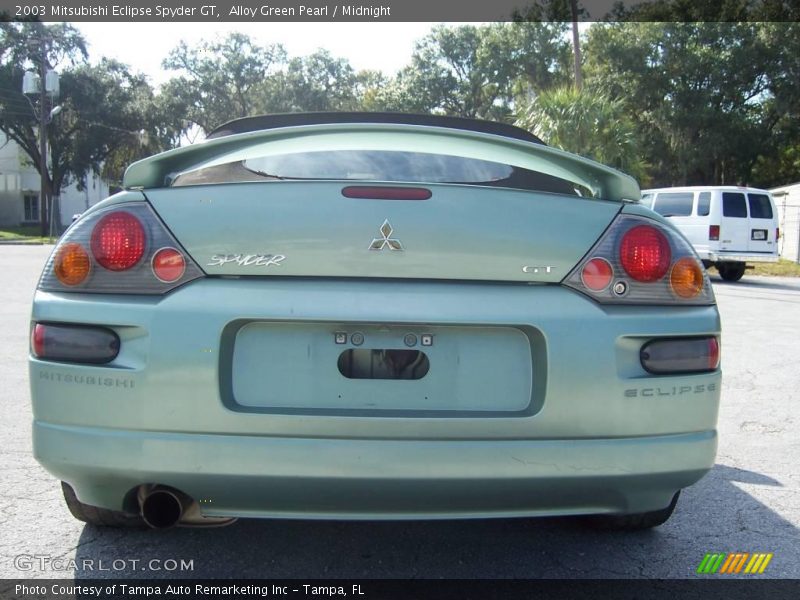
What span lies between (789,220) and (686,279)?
83.2 ft

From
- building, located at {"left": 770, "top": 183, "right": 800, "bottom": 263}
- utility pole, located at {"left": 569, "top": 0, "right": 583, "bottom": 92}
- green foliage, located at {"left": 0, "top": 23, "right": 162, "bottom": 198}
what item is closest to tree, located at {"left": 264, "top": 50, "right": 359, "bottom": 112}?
green foliage, located at {"left": 0, "top": 23, "right": 162, "bottom": 198}

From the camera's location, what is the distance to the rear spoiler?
230 cm

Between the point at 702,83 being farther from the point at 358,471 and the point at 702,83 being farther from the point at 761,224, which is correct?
the point at 358,471

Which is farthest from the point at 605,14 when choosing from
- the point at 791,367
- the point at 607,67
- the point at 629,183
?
the point at 629,183

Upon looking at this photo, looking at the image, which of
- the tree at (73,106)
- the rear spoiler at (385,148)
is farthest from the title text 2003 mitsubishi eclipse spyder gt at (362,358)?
the tree at (73,106)

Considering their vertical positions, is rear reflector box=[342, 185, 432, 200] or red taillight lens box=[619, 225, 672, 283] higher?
rear reflector box=[342, 185, 432, 200]

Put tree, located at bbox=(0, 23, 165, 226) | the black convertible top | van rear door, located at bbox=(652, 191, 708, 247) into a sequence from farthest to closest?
tree, located at bbox=(0, 23, 165, 226) < van rear door, located at bbox=(652, 191, 708, 247) < the black convertible top

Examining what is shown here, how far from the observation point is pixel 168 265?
6.80 feet

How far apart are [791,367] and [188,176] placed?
19.0 ft

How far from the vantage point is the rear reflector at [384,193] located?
2.11 metres

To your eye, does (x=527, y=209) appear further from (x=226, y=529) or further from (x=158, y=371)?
(x=226, y=529)

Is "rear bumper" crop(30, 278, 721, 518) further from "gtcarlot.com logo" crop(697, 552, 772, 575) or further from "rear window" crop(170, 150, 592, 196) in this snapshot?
"gtcarlot.com logo" crop(697, 552, 772, 575)

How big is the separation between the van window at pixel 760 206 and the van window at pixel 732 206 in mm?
239

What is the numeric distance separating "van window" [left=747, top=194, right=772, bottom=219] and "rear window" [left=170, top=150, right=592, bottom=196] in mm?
16096
